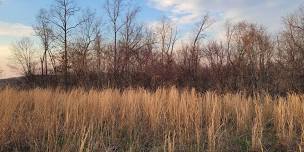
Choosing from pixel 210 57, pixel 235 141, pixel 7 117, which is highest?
pixel 210 57

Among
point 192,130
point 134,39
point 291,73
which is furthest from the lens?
point 134,39

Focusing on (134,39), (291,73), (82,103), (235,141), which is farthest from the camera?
(134,39)

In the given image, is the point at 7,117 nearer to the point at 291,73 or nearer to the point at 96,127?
the point at 96,127

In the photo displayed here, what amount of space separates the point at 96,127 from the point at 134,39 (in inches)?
1038

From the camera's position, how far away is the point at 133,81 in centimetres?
2139

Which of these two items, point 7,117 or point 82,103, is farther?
point 82,103

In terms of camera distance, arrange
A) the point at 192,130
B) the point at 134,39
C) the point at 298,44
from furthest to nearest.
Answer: the point at 134,39 < the point at 298,44 < the point at 192,130

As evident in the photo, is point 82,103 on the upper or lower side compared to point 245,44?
lower

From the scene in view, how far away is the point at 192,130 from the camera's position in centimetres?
550

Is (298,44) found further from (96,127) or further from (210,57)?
(96,127)

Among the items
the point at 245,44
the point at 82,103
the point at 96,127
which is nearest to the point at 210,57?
the point at 245,44

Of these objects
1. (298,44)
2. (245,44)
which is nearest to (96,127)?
(298,44)

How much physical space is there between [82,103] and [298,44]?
21.5m

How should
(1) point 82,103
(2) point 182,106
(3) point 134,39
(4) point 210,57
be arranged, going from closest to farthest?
(2) point 182,106 < (1) point 82,103 < (4) point 210,57 < (3) point 134,39
